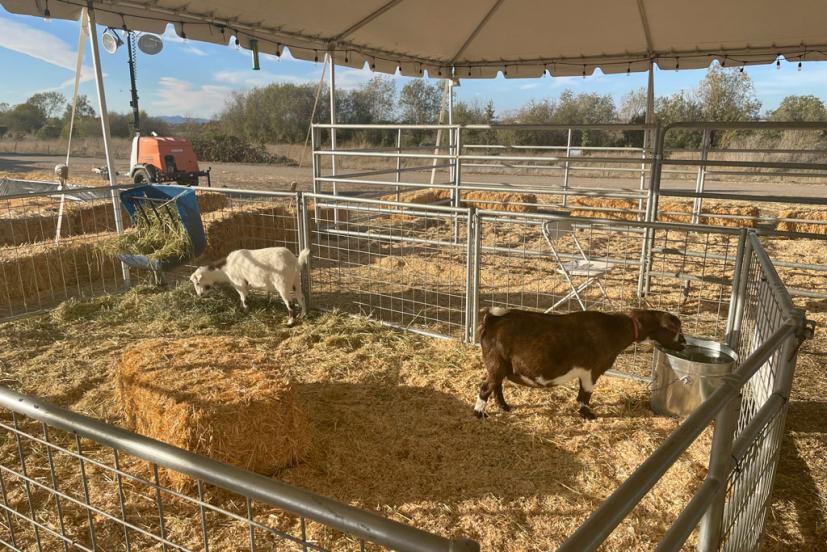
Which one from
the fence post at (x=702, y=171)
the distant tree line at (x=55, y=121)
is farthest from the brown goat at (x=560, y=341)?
the distant tree line at (x=55, y=121)

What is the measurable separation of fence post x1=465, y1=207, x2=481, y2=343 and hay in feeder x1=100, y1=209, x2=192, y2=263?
127 inches

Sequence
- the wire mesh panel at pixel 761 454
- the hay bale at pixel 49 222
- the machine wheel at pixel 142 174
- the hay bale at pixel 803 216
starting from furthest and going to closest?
the machine wheel at pixel 142 174 < the hay bale at pixel 803 216 < the hay bale at pixel 49 222 < the wire mesh panel at pixel 761 454

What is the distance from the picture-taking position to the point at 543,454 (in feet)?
11.0

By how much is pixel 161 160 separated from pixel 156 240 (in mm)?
8914

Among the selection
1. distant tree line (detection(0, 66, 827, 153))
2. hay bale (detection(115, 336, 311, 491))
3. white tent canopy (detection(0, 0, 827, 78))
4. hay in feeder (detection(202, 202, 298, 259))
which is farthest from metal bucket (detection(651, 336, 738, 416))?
distant tree line (detection(0, 66, 827, 153))

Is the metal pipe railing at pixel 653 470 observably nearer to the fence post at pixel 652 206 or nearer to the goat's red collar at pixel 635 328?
the goat's red collar at pixel 635 328

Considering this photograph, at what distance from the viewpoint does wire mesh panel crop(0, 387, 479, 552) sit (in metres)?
1.07

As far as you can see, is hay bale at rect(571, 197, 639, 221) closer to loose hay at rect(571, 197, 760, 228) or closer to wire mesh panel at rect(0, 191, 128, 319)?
loose hay at rect(571, 197, 760, 228)

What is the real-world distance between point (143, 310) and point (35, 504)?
3.26 metres

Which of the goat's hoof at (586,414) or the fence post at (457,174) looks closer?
the goat's hoof at (586,414)

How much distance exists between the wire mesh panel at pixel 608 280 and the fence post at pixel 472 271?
0.12 meters

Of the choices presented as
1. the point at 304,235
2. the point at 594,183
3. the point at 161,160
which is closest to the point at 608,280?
the point at 304,235

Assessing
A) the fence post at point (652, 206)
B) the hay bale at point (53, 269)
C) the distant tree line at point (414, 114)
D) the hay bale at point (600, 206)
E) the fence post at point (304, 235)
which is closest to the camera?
the fence post at point (652, 206)

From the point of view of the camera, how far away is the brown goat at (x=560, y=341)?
3.45 metres
